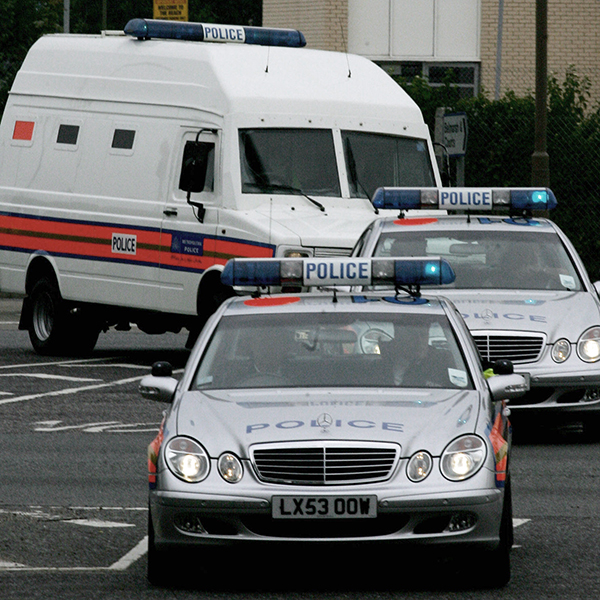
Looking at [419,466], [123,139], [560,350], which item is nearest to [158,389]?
[419,466]

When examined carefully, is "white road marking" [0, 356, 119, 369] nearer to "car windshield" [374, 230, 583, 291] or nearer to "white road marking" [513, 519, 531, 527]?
"car windshield" [374, 230, 583, 291]

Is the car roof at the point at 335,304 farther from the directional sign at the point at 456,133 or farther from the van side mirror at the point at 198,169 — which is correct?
the directional sign at the point at 456,133

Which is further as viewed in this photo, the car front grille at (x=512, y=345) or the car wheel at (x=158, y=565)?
the car front grille at (x=512, y=345)

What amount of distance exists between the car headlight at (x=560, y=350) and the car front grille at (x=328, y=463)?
15.8 feet

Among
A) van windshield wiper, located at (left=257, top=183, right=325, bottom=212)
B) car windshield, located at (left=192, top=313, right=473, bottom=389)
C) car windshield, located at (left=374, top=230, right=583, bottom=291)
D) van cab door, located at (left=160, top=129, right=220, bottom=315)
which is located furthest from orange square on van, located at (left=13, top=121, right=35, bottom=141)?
car windshield, located at (left=192, top=313, right=473, bottom=389)

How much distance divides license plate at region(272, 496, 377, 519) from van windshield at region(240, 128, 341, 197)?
9.40 meters

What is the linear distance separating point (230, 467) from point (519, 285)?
6.06 meters

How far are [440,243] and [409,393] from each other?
557 cm

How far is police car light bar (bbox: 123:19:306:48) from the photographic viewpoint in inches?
695

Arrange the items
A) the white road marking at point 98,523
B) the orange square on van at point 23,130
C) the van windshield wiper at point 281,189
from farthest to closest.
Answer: the orange square on van at point 23,130, the van windshield wiper at point 281,189, the white road marking at point 98,523

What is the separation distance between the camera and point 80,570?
304 inches

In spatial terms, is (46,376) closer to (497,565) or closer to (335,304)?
(335,304)

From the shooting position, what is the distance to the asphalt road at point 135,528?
7289mm

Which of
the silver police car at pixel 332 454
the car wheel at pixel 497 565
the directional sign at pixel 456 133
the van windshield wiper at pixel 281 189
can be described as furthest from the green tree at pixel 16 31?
the car wheel at pixel 497 565
